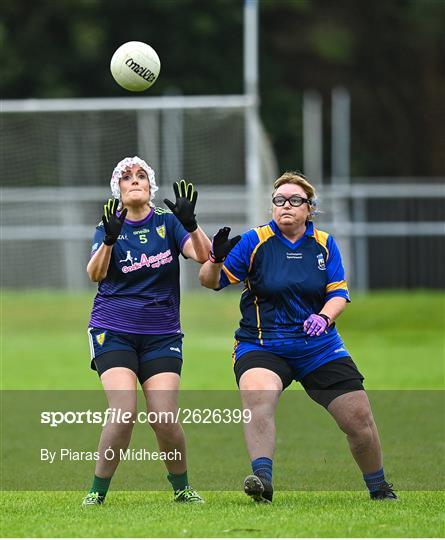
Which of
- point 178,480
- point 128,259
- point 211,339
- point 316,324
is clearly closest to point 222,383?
point 211,339

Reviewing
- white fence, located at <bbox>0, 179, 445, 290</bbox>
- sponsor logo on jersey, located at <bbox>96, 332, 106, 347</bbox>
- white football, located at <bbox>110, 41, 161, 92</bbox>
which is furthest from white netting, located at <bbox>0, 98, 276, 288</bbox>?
sponsor logo on jersey, located at <bbox>96, 332, 106, 347</bbox>

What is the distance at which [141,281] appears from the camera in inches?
302

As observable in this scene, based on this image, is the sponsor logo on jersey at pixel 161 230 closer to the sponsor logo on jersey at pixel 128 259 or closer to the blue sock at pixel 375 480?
the sponsor logo on jersey at pixel 128 259

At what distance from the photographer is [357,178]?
37.1 metres

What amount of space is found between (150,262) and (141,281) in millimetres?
126

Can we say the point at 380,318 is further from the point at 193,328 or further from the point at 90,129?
the point at 90,129

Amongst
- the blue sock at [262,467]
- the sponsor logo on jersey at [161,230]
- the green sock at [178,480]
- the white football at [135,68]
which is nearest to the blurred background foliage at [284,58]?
the white football at [135,68]

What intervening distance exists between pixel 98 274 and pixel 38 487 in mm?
1782

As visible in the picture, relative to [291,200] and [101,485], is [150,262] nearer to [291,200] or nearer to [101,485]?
[291,200]

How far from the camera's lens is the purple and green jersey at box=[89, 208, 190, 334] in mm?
7621

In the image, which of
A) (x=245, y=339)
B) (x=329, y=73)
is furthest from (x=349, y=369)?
(x=329, y=73)

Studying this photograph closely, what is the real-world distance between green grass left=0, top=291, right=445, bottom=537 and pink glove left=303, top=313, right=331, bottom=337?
99 centimetres

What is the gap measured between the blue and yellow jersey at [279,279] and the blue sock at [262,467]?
29.2 inches

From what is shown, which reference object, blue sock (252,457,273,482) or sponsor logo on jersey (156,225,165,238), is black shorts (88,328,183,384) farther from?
blue sock (252,457,273,482)
